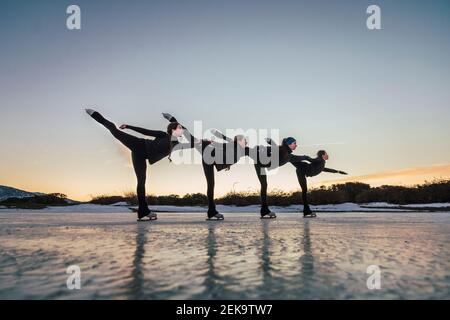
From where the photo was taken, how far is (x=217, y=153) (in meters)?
7.37

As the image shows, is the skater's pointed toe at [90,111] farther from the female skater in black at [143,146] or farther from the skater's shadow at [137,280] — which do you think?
the skater's shadow at [137,280]

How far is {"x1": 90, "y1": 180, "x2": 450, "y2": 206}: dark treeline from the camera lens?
14.9m

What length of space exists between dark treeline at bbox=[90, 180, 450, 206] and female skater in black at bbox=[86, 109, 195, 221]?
31.6ft

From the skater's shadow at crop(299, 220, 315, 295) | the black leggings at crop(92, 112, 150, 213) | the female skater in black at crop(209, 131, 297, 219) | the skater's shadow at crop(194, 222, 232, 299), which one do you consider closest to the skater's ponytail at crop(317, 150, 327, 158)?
the female skater in black at crop(209, 131, 297, 219)

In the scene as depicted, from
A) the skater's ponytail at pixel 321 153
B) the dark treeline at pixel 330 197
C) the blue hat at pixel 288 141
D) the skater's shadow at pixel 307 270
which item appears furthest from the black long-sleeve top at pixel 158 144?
the dark treeline at pixel 330 197

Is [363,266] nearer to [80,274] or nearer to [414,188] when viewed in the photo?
[80,274]

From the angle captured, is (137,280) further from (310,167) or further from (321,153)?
(321,153)

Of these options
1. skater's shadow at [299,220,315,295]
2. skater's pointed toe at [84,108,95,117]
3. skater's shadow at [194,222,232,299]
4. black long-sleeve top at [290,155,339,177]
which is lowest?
skater's shadow at [299,220,315,295]

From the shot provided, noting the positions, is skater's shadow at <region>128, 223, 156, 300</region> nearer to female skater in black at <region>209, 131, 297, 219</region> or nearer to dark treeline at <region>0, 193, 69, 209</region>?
female skater in black at <region>209, 131, 297, 219</region>

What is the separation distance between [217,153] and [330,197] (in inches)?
383

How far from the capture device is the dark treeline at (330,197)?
48.9 ft

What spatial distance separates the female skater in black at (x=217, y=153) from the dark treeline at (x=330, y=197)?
8.60m
